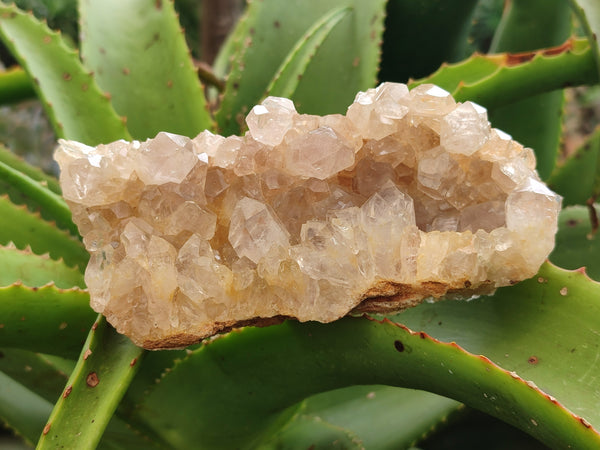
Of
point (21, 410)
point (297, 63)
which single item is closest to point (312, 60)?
point (297, 63)

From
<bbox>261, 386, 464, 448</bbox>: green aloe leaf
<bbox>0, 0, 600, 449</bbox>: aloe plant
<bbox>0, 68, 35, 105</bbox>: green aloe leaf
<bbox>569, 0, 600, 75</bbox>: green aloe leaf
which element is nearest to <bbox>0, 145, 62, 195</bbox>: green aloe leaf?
<bbox>0, 0, 600, 449</bbox>: aloe plant

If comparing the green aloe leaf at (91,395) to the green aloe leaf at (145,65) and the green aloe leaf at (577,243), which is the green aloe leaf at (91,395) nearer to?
the green aloe leaf at (145,65)

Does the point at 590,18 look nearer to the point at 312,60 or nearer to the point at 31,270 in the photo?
the point at 312,60

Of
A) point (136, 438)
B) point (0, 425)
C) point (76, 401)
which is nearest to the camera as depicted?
point (76, 401)

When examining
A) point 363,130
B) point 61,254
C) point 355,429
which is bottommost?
point 355,429

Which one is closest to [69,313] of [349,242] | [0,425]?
[349,242]

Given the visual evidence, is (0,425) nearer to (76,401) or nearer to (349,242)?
(76,401)
